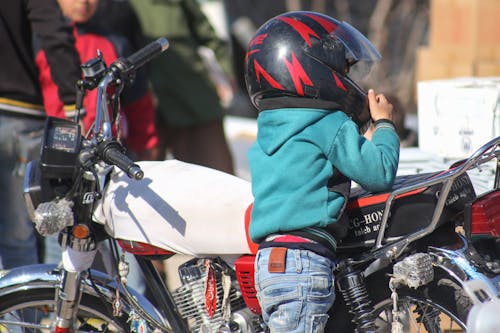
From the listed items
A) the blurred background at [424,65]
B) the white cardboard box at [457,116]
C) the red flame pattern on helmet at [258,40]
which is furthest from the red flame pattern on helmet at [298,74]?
the white cardboard box at [457,116]

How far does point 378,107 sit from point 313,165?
0.99 feet

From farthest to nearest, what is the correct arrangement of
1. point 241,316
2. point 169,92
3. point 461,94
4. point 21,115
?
point 169,92
point 21,115
point 461,94
point 241,316

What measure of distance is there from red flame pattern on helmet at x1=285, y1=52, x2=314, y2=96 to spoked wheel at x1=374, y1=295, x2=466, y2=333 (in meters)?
0.73

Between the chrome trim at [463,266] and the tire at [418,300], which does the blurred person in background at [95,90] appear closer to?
the tire at [418,300]

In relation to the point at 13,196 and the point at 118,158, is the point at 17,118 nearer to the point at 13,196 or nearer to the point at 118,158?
the point at 13,196

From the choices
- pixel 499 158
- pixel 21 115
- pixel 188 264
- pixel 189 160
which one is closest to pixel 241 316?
pixel 188 264

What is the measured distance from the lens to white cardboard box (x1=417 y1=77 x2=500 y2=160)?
3.99 meters

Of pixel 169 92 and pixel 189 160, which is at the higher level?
pixel 169 92

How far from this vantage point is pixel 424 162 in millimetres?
4035

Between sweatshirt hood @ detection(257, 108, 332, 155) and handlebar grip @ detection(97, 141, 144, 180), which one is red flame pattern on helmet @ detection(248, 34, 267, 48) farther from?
handlebar grip @ detection(97, 141, 144, 180)

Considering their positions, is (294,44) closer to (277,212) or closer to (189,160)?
(277,212)

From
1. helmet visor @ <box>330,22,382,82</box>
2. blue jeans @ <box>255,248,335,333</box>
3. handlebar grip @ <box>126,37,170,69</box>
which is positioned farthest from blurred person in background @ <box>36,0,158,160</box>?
blue jeans @ <box>255,248,335,333</box>

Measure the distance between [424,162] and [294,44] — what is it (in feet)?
4.31

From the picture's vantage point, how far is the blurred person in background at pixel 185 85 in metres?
6.00
